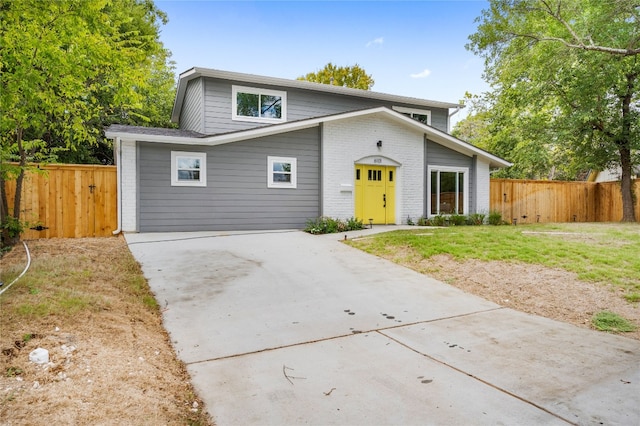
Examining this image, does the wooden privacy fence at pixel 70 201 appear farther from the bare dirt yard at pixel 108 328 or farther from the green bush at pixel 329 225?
the green bush at pixel 329 225

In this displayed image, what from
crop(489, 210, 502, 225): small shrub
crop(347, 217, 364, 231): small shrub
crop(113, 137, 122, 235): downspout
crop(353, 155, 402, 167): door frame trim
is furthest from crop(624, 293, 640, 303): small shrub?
crop(113, 137, 122, 235): downspout

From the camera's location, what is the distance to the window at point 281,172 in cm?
1187

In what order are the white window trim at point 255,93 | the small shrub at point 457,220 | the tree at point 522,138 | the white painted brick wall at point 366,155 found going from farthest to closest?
the tree at point 522,138 → the small shrub at point 457,220 → the white window trim at point 255,93 → the white painted brick wall at point 366,155

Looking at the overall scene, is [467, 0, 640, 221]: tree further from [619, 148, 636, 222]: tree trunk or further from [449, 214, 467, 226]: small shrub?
[449, 214, 467, 226]: small shrub

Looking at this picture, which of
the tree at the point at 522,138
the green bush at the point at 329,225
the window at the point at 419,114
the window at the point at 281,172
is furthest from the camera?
the tree at the point at 522,138

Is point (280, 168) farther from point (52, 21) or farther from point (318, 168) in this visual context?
A: point (52, 21)

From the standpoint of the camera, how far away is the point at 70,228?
32.0ft

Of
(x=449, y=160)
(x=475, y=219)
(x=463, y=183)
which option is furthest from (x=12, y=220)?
(x=463, y=183)

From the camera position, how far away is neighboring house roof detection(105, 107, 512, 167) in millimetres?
10273

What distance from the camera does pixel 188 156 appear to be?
35.8ft

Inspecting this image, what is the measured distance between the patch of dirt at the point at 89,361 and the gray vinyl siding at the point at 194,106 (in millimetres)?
8699

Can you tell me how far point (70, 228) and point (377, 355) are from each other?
9616 mm

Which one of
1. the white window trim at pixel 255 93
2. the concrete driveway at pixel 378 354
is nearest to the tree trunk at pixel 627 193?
the white window trim at pixel 255 93

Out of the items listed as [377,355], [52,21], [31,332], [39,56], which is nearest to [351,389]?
[377,355]
